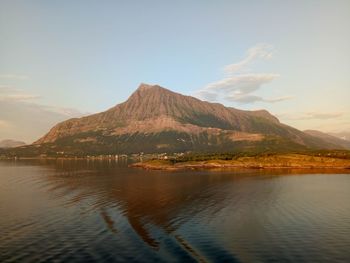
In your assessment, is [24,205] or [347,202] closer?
[24,205]

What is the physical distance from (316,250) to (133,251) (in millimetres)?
28243

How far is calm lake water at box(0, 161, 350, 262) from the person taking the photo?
52.8 meters

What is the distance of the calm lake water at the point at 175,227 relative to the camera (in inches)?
2079

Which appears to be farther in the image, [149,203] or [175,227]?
[149,203]

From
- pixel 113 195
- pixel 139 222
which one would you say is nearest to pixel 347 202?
pixel 139 222

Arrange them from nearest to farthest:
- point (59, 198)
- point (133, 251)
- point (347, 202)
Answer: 1. point (133, 251)
2. point (347, 202)
3. point (59, 198)

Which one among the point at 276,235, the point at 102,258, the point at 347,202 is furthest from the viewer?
the point at 347,202

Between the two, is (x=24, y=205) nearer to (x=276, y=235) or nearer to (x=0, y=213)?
(x=0, y=213)

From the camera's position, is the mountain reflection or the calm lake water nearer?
the calm lake water

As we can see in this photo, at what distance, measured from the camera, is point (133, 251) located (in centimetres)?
5403

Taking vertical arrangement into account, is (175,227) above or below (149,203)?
below

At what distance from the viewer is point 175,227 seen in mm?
70375

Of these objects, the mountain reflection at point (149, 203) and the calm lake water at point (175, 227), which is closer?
the calm lake water at point (175, 227)

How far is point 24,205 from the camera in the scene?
9581 centimetres
